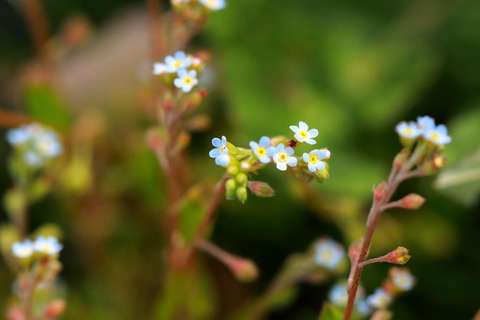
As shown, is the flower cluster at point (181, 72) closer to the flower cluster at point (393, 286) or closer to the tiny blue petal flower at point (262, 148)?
the tiny blue petal flower at point (262, 148)

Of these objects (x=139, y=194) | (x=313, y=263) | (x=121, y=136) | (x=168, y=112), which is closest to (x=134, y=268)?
(x=139, y=194)

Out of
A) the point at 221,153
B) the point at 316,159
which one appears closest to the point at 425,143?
the point at 316,159

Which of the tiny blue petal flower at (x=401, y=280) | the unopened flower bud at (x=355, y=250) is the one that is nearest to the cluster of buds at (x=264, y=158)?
the unopened flower bud at (x=355, y=250)

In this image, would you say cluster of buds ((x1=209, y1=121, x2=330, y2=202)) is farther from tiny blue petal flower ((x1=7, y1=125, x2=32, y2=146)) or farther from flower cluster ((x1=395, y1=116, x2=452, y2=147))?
tiny blue petal flower ((x1=7, y1=125, x2=32, y2=146))

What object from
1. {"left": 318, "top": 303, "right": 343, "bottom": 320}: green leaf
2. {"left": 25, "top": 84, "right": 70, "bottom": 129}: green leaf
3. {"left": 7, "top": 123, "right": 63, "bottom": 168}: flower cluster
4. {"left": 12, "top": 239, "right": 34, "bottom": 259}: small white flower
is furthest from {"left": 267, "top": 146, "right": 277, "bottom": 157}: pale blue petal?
{"left": 25, "top": 84, "right": 70, "bottom": 129}: green leaf

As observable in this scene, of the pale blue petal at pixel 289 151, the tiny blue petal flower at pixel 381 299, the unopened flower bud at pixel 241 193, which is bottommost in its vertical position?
the tiny blue petal flower at pixel 381 299

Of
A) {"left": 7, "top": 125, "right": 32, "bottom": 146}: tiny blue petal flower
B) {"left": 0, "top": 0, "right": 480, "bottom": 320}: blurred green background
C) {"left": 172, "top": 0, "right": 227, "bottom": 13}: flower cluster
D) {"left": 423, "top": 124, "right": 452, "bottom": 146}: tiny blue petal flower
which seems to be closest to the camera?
{"left": 423, "top": 124, "right": 452, "bottom": 146}: tiny blue petal flower
